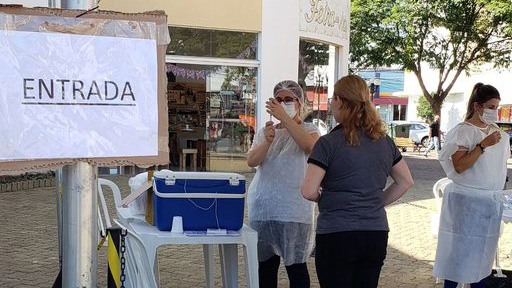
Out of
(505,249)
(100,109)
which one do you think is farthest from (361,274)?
(505,249)

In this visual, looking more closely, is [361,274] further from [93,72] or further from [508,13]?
[508,13]

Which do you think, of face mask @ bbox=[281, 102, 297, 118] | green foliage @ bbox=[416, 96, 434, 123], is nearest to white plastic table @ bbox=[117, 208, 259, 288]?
face mask @ bbox=[281, 102, 297, 118]

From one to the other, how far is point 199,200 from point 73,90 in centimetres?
127

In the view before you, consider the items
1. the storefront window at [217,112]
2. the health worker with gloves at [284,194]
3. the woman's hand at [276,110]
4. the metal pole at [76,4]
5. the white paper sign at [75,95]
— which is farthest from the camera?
the storefront window at [217,112]

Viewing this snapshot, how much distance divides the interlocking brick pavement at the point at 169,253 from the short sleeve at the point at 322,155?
2.74 metres

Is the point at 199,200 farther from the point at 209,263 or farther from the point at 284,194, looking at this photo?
the point at 209,263

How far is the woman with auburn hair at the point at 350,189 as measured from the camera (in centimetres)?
325

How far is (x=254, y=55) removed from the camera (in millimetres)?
14766

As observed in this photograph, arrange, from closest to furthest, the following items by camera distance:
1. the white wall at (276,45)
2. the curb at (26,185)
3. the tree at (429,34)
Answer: the curb at (26,185) → the white wall at (276,45) → the tree at (429,34)

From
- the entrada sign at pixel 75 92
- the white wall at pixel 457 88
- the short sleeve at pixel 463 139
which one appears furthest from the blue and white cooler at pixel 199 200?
the white wall at pixel 457 88

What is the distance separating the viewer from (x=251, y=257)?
374 cm

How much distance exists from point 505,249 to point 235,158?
8.59 meters

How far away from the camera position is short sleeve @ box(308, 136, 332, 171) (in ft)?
10.6

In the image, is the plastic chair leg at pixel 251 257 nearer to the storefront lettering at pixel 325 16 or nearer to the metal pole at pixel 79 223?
the metal pole at pixel 79 223
